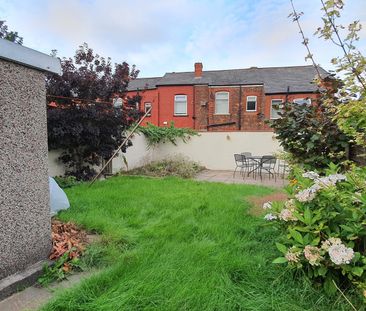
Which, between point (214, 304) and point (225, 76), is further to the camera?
point (225, 76)

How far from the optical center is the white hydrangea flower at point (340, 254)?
181 centimetres

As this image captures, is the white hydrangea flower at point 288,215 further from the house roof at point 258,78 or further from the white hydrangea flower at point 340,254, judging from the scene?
the house roof at point 258,78

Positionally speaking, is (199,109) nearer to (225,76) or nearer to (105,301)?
(225,76)

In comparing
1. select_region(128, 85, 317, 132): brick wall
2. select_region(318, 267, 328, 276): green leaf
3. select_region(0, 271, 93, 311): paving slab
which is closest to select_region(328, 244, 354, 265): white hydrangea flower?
select_region(318, 267, 328, 276): green leaf

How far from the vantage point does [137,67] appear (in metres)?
8.35

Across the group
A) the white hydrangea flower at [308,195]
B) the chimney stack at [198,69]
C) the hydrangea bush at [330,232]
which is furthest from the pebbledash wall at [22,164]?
the chimney stack at [198,69]

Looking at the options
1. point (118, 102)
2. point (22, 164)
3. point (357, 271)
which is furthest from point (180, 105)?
point (357, 271)

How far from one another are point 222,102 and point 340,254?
60.5 feet

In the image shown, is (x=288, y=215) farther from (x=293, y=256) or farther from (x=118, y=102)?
(x=118, y=102)

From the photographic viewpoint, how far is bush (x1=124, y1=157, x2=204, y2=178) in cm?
994

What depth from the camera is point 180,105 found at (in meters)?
20.1

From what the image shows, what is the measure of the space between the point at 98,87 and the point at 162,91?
43.1 feet

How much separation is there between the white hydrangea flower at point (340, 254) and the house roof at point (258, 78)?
57.7 ft

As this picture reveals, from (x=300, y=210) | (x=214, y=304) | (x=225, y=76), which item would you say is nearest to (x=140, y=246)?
(x=214, y=304)
